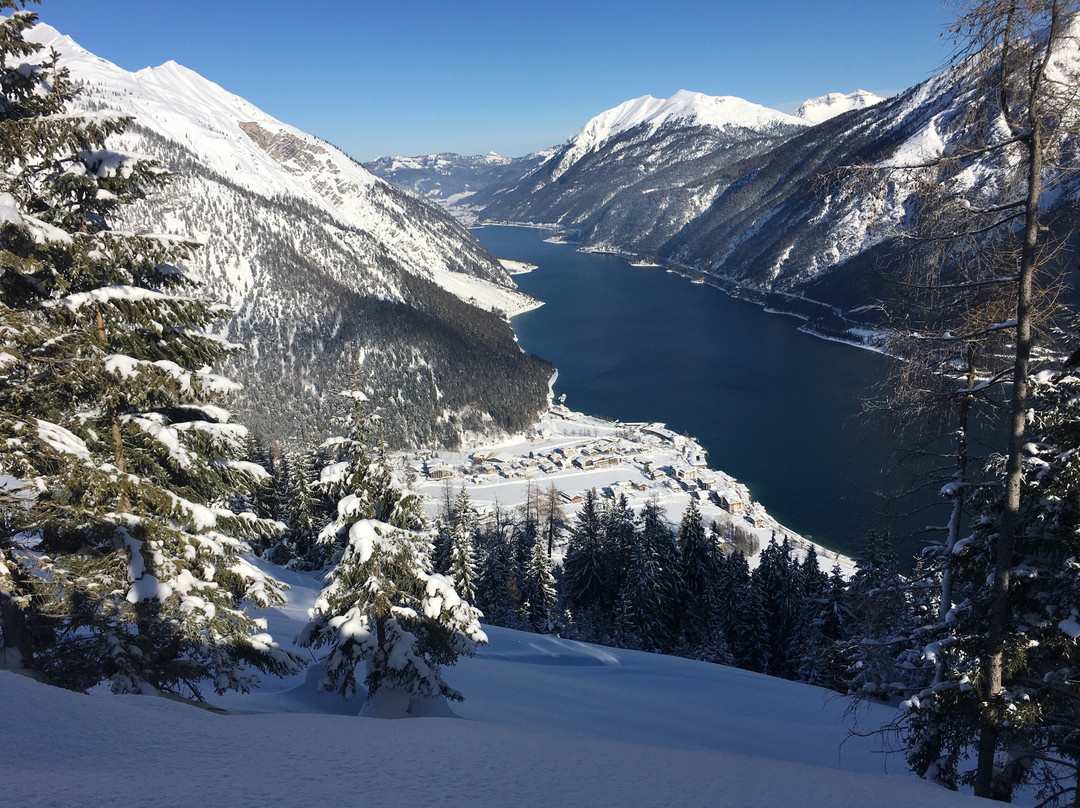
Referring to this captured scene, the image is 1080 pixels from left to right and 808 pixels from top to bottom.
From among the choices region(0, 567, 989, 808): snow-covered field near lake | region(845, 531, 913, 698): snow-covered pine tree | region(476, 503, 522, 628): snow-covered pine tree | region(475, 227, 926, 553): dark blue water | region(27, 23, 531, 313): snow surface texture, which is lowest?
region(476, 503, 522, 628): snow-covered pine tree

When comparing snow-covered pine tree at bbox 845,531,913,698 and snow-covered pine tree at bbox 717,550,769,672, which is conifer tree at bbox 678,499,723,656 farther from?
snow-covered pine tree at bbox 845,531,913,698

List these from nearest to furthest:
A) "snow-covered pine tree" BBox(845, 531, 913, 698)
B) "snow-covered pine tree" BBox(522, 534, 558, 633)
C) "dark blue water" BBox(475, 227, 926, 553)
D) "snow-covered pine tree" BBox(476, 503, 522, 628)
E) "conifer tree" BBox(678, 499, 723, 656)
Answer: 1. "snow-covered pine tree" BBox(845, 531, 913, 698)
2. "snow-covered pine tree" BBox(476, 503, 522, 628)
3. "snow-covered pine tree" BBox(522, 534, 558, 633)
4. "conifer tree" BBox(678, 499, 723, 656)
5. "dark blue water" BBox(475, 227, 926, 553)

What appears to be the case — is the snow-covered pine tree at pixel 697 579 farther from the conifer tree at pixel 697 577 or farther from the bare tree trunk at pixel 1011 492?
the bare tree trunk at pixel 1011 492

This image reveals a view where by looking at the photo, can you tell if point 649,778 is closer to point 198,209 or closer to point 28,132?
point 28,132

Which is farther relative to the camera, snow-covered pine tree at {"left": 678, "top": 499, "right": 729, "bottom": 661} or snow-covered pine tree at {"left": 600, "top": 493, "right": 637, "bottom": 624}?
snow-covered pine tree at {"left": 600, "top": 493, "right": 637, "bottom": 624}

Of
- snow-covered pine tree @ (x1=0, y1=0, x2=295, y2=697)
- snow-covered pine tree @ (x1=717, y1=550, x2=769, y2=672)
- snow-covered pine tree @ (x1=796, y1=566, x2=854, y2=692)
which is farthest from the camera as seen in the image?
snow-covered pine tree @ (x1=717, y1=550, x2=769, y2=672)

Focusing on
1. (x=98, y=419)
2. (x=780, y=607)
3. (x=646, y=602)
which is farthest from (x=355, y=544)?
(x=780, y=607)

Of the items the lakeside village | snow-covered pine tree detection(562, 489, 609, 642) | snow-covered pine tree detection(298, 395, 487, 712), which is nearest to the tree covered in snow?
snow-covered pine tree detection(298, 395, 487, 712)
